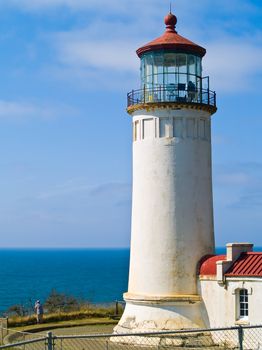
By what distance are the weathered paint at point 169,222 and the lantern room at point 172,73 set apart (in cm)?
60

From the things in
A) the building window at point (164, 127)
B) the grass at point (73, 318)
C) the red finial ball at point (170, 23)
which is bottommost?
the grass at point (73, 318)

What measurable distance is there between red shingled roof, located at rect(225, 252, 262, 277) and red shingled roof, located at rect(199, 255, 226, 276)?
0.60m

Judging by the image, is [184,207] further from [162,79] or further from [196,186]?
[162,79]

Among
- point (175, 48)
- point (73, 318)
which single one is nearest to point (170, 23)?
point (175, 48)

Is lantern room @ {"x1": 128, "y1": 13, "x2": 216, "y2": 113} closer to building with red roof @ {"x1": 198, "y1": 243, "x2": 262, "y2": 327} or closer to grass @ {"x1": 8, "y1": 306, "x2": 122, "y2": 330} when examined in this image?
building with red roof @ {"x1": 198, "y1": 243, "x2": 262, "y2": 327}

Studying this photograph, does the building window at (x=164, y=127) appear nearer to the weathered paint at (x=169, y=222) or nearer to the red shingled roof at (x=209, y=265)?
the weathered paint at (x=169, y=222)

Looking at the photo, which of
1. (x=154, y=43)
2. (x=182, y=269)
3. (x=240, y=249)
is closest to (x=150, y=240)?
(x=182, y=269)

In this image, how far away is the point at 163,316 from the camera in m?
22.4

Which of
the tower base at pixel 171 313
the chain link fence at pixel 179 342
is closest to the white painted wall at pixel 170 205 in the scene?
the tower base at pixel 171 313

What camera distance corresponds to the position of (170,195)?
22.9m

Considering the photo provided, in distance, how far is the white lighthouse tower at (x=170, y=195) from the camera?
22688mm

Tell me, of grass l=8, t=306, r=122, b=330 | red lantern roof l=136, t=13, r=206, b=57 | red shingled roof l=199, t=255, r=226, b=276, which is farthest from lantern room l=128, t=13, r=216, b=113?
grass l=8, t=306, r=122, b=330

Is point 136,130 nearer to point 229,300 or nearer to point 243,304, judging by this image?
point 229,300

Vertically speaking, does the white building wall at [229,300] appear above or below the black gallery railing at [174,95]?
below
